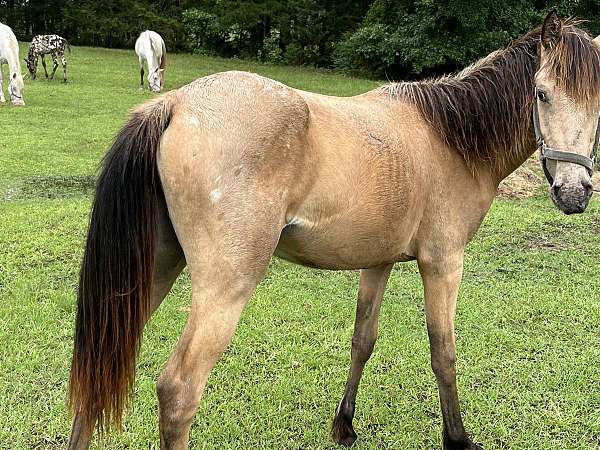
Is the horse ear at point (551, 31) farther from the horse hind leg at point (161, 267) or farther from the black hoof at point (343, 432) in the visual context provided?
the black hoof at point (343, 432)

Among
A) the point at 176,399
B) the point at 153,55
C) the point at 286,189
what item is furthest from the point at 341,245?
the point at 153,55

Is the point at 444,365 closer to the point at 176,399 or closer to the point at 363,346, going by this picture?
the point at 363,346

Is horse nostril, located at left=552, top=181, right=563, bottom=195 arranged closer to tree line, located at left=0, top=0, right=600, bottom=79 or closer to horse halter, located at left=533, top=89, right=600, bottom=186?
horse halter, located at left=533, top=89, right=600, bottom=186

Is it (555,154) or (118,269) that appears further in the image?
(555,154)

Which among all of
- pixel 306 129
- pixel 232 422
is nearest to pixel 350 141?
pixel 306 129

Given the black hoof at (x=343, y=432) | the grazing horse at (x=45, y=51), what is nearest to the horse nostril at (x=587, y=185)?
the black hoof at (x=343, y=432)

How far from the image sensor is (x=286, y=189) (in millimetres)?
1857

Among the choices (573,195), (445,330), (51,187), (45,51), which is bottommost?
(51,187)

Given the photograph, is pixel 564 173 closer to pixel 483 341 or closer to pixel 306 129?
pixel 306 129

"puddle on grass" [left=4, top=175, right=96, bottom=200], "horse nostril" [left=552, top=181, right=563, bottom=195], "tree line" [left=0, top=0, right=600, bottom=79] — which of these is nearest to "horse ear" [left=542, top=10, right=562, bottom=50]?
"horse nostril" [left=552, top=181, right=563, bottom=195]

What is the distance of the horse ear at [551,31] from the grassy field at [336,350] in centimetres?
192

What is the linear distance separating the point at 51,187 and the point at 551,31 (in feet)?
19.8

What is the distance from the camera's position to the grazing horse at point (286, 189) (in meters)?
1.79

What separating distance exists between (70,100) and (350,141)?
479 inches
